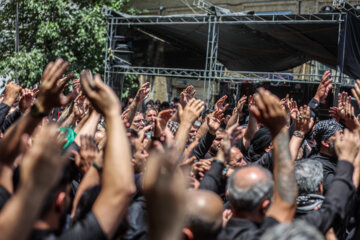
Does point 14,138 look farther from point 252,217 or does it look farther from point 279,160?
point 279,160

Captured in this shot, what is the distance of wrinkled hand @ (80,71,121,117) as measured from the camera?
1.94 metres

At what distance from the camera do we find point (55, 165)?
1319mm

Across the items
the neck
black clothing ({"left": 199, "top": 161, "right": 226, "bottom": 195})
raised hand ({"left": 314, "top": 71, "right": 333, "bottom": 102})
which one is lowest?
the neck

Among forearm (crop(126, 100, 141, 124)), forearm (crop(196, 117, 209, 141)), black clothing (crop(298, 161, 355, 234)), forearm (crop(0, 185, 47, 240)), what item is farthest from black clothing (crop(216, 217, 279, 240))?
forearm (crop(126, 100, 141, 124))

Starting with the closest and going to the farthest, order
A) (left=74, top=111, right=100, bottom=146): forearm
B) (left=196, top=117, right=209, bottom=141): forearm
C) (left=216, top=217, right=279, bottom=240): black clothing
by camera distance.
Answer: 1. (left=216, top=217, right=279, bottom=240): black clothing
2. (left=74, top=111, right=100, bottom=146): forearm
3. (left=196, top=117, right=209, bottom=141): forearm

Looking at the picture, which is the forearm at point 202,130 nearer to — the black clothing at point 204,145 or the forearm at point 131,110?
the black clothing at point 204,145

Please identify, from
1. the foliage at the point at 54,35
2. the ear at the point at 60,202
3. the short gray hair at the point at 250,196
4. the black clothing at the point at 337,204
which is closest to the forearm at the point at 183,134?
the short gray hair at the point at 250,196

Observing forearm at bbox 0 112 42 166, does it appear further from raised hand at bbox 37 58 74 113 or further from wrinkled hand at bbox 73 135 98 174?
wrinkled hand at bbox 73 135 98 174

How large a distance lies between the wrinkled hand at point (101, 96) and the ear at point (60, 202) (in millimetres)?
440

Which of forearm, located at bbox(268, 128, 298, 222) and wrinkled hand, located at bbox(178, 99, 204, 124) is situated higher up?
wrinkled hand, located at bbox(178, 99, 204, 124)

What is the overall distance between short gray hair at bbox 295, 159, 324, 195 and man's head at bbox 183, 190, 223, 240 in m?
0.82

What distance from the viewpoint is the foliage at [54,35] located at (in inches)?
494

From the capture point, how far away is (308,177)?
8.93ft

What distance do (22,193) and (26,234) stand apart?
0.15 meters
